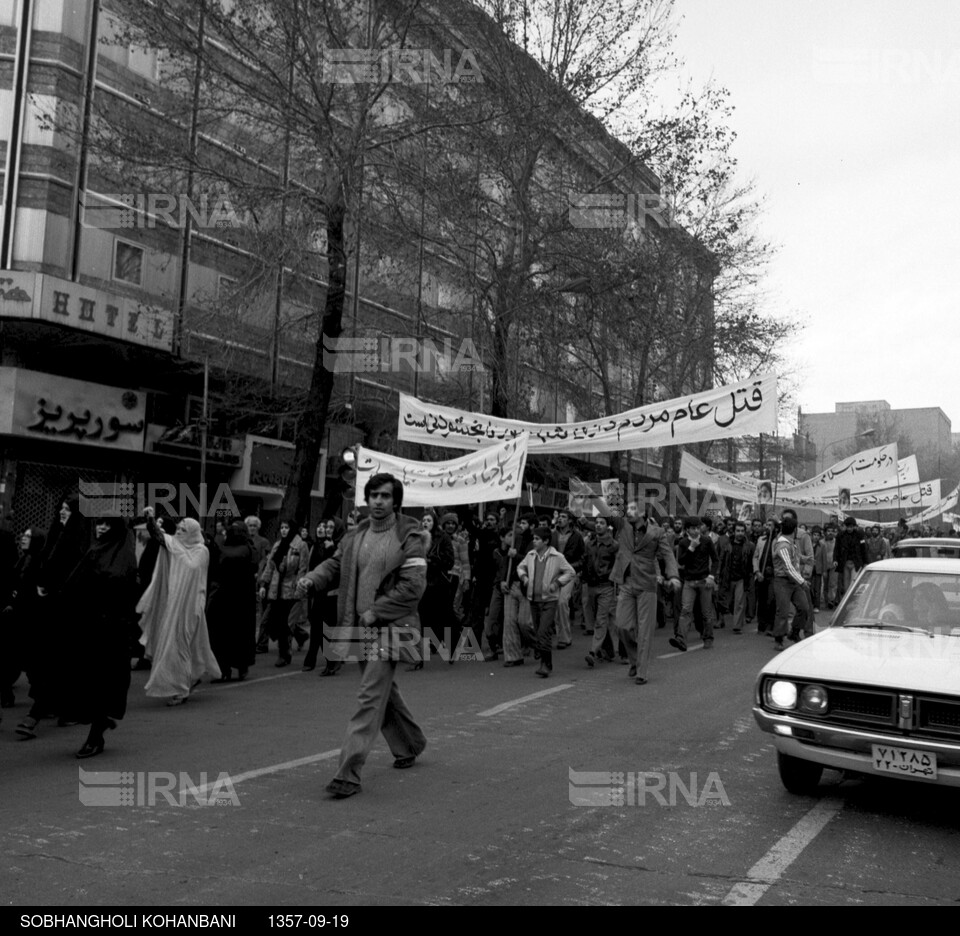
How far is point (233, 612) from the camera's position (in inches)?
466

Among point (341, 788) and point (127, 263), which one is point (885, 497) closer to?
point (127, 263)

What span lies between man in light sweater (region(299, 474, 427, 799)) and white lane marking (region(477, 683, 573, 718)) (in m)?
2.41

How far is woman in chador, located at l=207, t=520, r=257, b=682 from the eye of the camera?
11789 millimetres

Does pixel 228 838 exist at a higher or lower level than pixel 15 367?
lower

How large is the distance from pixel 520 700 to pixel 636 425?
207 inches

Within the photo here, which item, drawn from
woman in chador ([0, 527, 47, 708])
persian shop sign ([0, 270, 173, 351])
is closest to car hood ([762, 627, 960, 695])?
woman in chador ([0, 527, 47, 708])

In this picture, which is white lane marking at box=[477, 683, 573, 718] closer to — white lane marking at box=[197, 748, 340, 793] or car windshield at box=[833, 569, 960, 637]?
white lane marking at box=[197, 748, 340, 793]

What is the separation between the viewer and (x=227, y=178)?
17000 mm

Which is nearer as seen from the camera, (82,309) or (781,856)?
(781,856)

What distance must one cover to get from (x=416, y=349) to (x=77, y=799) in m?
16.8

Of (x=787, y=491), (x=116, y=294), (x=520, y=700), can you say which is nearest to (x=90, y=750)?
(x=520, y=700)

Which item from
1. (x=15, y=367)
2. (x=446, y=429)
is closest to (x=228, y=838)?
(x=446, y=429)

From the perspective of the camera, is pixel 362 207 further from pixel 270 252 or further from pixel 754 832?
pixel 754 832

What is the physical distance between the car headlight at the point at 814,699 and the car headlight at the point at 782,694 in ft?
0.16
